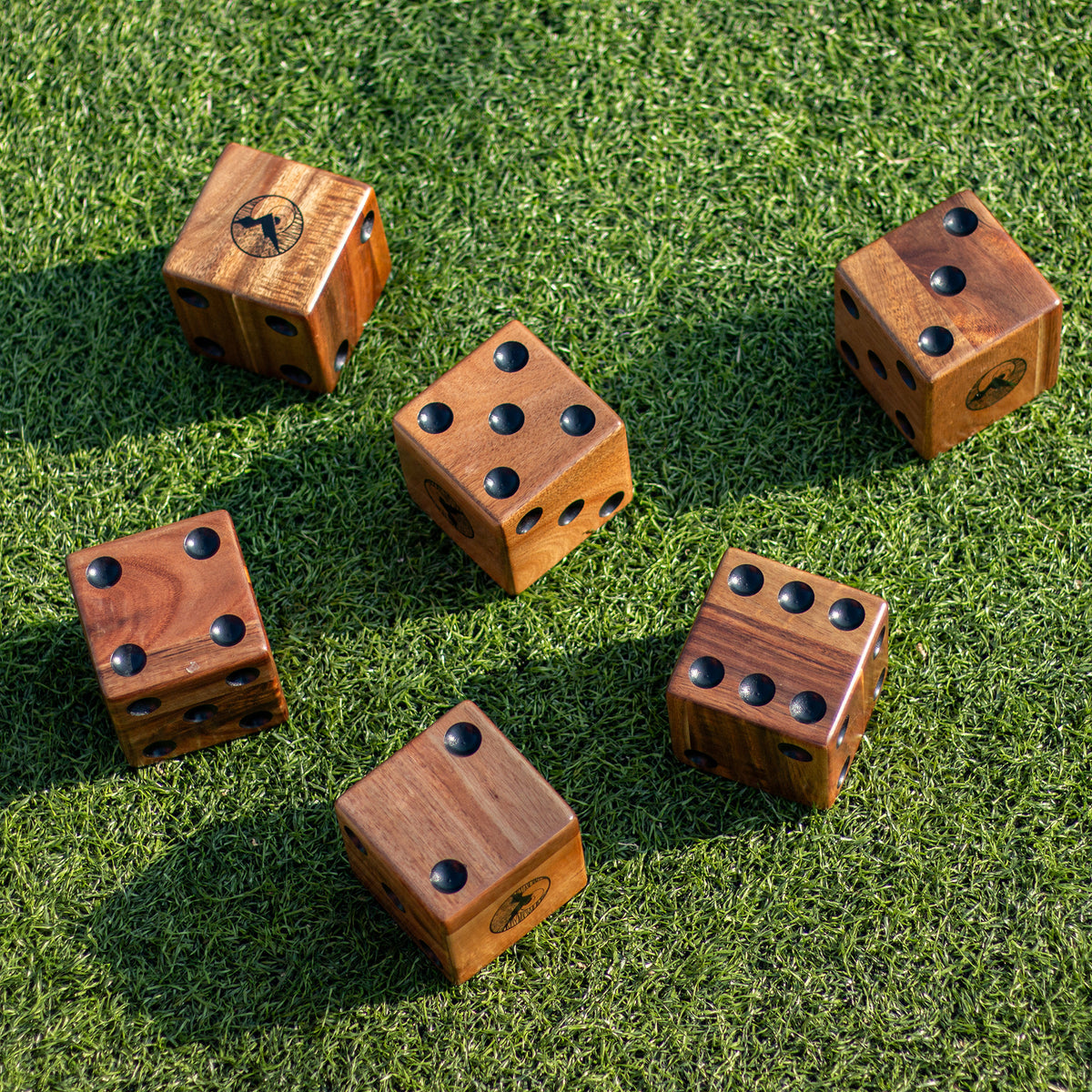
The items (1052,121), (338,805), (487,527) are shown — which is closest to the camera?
(338,805)

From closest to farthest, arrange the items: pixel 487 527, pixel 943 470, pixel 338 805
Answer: pixel 338 805
pixel 487 527
pixel 943 470

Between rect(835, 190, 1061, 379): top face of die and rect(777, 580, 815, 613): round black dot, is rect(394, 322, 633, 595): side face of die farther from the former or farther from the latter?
rect(835, 190, 1061, 379): top face of die

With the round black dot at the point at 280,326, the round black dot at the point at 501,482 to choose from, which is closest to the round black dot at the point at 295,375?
the round black dot at the point at 280,326

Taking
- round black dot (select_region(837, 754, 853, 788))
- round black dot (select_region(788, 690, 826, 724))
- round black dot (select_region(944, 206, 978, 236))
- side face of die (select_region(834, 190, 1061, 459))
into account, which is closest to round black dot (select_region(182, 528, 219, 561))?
round black dot (select_region(788, 690, 826, 724))

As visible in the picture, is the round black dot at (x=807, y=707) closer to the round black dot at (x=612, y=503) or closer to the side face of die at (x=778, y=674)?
the side face of die at (x=778, y=674)

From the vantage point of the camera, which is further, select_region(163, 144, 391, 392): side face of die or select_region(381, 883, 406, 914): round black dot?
select_region(163, 144, 391, 392): side face of die

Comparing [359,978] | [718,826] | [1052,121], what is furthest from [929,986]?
[1052,121]

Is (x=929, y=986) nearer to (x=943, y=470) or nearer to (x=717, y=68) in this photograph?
(x=943, y=470)
